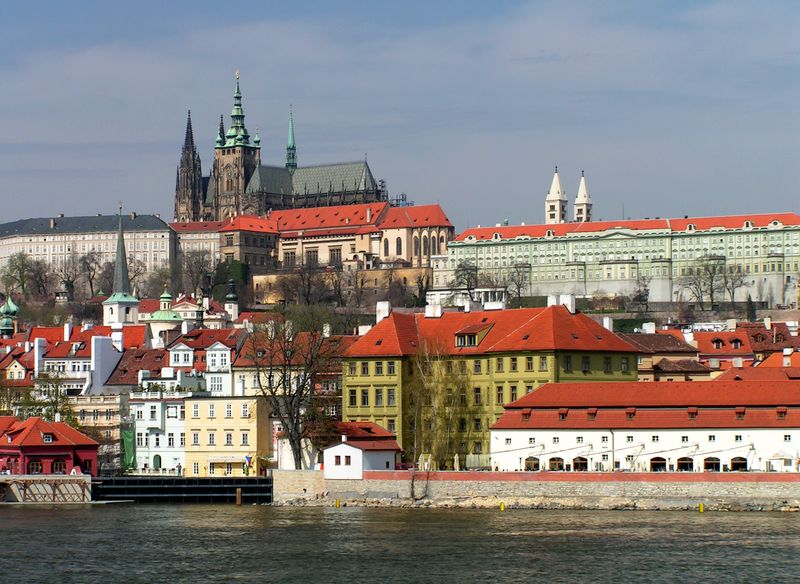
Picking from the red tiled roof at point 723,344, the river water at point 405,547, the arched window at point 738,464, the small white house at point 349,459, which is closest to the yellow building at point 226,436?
the small white house at point 349,459

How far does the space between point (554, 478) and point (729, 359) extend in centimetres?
3718

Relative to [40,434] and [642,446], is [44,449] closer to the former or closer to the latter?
[40,434]

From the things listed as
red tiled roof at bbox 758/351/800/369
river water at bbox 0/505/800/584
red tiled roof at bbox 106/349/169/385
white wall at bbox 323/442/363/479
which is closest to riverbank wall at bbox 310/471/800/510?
white wall at bbox 323/442/363/479

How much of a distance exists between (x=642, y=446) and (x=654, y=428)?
32.8 inches

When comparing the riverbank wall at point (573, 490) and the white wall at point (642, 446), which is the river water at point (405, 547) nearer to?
the riverbank wall at point (573, 490)

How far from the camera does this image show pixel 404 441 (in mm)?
83312

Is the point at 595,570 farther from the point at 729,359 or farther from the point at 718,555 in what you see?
the point at 729,359

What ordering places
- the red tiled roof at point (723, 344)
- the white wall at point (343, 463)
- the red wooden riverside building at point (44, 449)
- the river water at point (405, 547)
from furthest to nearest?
the red tiled roof at point (723, 344) → the red wooden riverside building at point (44, 449) → the white wall at point (343, 463) → the river water at point (405, 547)

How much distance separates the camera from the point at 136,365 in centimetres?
10306

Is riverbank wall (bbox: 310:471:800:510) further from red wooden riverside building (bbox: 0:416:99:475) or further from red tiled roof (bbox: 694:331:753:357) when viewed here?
red tiled roof (bbox: 694:331:753:357)

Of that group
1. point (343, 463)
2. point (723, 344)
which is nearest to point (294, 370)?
point (343, 463)

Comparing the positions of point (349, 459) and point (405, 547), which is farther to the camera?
point (349, 459)

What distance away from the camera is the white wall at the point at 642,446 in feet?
238

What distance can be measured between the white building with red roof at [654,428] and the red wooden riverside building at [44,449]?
61.3ft
